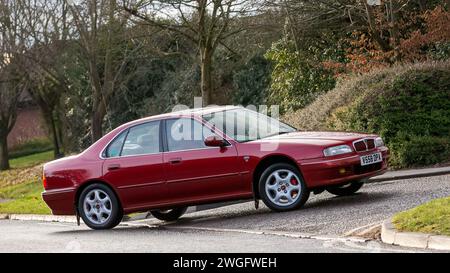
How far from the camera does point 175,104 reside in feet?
114

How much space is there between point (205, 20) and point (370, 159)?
13.5 meters

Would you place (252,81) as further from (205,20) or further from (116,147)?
(116,147)

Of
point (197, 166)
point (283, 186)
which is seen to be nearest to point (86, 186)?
point (197, 166)

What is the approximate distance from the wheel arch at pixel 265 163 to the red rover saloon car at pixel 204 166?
0.6 inches

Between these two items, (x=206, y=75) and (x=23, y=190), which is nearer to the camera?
(x=206, y=75)

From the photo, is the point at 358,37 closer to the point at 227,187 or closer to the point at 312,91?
the point at 312,91

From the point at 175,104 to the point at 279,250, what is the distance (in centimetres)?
2508

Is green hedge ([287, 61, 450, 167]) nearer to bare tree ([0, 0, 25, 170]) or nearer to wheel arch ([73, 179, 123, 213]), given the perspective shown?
wheel arch ([73, 179, 123, 213])

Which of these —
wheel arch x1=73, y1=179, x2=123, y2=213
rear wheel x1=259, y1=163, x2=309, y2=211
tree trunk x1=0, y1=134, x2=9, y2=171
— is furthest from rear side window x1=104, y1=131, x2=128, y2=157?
tree trunk x1=0, y1=134, x2=9, y2=171

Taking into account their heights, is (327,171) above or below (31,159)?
above

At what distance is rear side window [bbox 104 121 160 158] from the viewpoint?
545 inches

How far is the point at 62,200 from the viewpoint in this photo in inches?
565

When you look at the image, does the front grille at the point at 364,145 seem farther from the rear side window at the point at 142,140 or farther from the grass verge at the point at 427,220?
the rear side window at the point at 142,140

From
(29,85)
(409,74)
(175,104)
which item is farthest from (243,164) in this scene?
(29,85)
